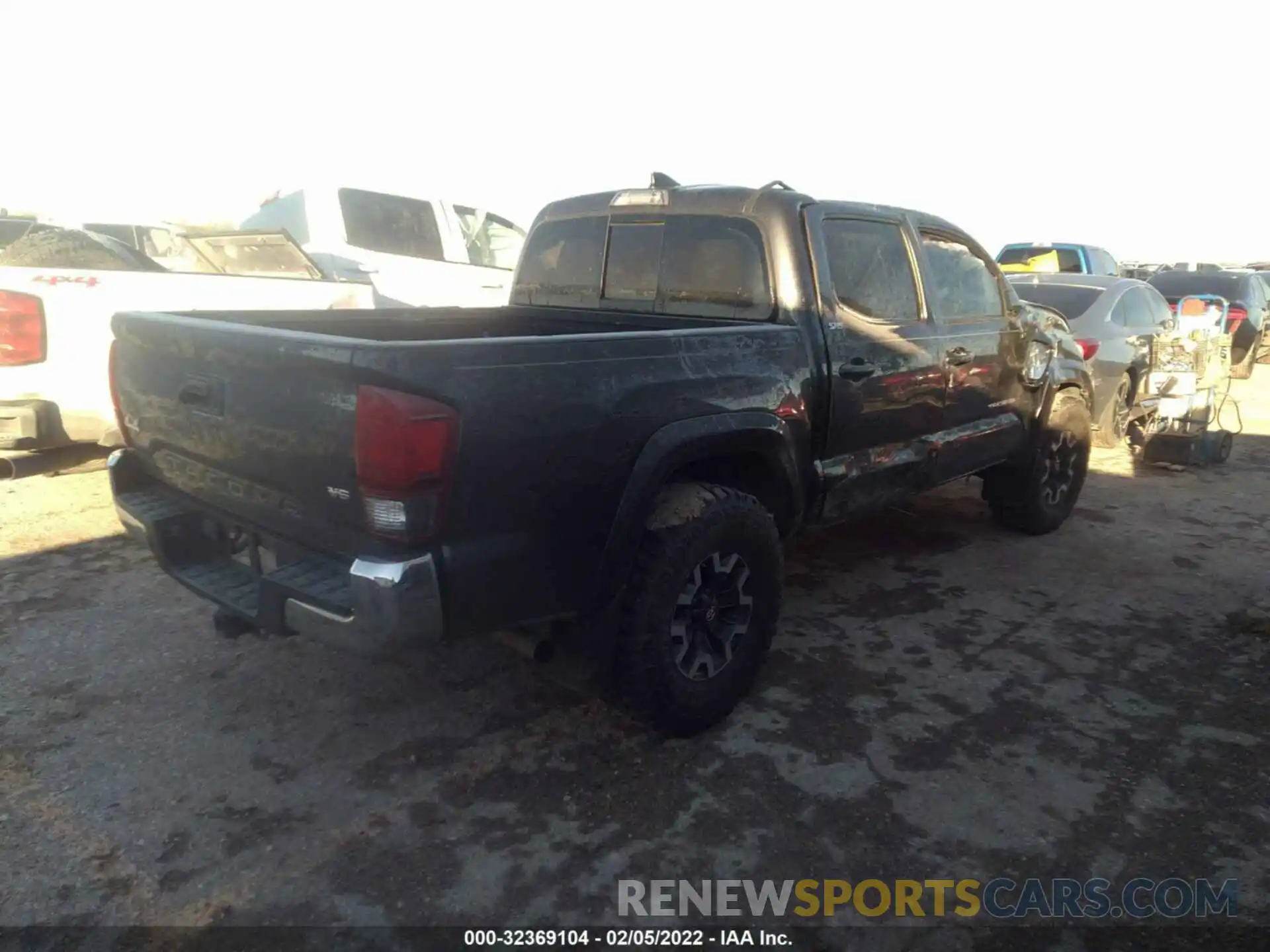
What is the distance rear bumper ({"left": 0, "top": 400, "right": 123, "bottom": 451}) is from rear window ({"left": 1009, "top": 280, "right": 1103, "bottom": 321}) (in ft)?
22.9

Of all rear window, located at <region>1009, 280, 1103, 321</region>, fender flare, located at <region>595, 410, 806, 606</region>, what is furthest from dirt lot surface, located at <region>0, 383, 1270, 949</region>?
rear window, located at <region>1009, 280, 1103, 321</region>

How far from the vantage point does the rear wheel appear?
312 inches

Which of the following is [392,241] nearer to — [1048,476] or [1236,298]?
[1048,476]

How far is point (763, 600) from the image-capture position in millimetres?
3285

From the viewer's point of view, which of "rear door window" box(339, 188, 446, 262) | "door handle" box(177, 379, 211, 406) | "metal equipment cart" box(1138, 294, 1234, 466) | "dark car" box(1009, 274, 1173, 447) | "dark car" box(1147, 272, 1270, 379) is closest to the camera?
"door handle" box(177, 379, 211, 406)

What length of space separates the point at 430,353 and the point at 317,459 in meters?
0.46

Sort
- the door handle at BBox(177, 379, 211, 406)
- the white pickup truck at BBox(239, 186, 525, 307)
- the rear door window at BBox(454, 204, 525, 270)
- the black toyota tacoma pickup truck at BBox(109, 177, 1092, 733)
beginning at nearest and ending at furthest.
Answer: the black toyota tacoma pickup truck at BBox(109, 177, 1092, 733)
the door handle at BBox(177, 379, 211, 406)
the white pickup truck at BBox(239, 186, 525, 307)
the rear door window at BBox(454, 204, 525, 270)

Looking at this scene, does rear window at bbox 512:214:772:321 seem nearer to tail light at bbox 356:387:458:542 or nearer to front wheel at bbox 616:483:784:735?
front wheel at bbox 616:483:784:735

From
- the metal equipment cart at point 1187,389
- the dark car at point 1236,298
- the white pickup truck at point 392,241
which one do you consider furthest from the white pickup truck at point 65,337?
the dark car at point 1236,298

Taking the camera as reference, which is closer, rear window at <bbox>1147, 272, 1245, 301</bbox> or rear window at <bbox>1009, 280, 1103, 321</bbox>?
rear window at <bbox>1009, 280, 1103, 321</bbox>

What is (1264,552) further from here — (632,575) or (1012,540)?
(632,575)

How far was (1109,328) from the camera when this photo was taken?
7.66 metres

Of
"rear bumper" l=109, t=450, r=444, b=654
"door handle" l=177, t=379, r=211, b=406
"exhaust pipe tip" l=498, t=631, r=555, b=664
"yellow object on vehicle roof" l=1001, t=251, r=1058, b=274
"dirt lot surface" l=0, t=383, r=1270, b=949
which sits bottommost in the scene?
"dirt lot surface" l=0, t=383, r=1270, b=949

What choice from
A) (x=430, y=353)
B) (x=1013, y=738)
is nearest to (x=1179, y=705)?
(x=1013, y=738)
